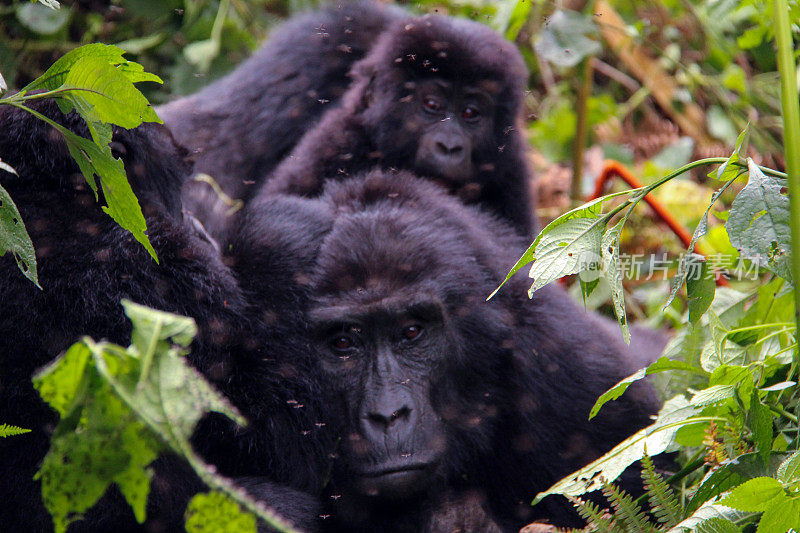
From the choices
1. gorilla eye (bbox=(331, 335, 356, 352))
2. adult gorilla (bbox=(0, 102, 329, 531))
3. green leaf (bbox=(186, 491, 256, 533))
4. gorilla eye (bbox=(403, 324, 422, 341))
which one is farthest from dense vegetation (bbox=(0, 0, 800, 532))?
gorilla eye (bbox=(331, 335, 356, 352))

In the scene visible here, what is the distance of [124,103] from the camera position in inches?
82.5

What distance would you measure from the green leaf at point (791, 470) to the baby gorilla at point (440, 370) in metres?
1.18

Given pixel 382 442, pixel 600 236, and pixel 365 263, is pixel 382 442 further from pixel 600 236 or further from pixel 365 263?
pixel 600 236

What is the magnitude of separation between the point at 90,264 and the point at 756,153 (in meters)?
5.31

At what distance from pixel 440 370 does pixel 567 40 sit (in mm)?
2712

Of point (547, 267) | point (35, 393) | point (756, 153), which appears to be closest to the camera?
point (547, 267)

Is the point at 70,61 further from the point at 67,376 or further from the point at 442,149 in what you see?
the point at 442,149

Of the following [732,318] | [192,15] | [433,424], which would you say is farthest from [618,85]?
[433,424]

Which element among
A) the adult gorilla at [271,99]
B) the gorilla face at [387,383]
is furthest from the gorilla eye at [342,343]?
the adult gorilla at [271,99]

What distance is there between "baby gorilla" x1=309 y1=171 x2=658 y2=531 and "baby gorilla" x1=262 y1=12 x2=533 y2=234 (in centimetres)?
61

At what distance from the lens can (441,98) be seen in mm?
4305

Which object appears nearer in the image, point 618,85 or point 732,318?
point 732,318

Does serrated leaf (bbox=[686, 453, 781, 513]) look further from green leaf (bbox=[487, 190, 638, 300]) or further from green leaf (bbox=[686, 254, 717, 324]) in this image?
green leaf (bbox=[487, 190, 638, 300])

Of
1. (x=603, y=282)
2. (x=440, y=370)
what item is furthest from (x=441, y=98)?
(x=440, y=370)
